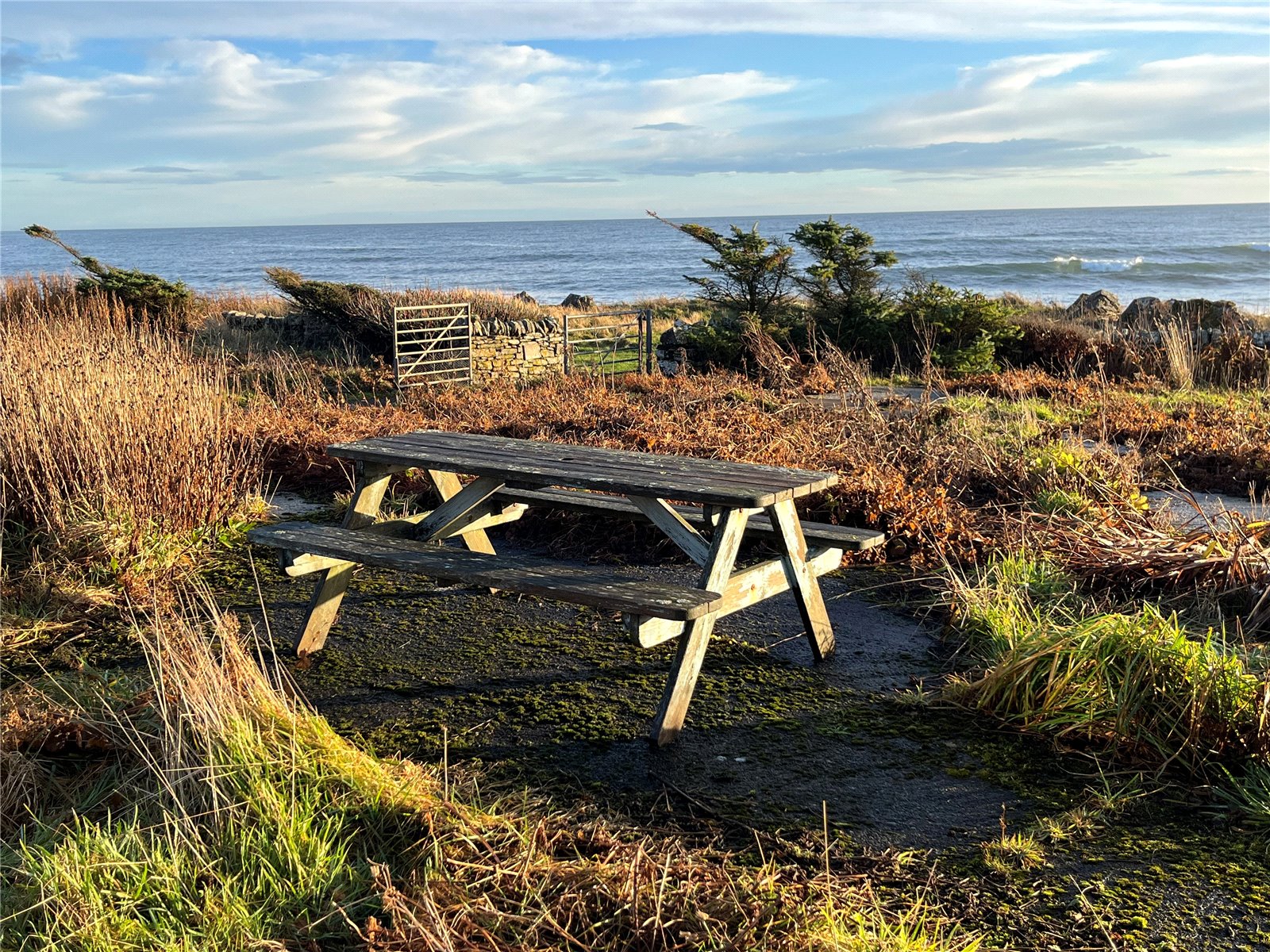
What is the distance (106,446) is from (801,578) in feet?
12.4

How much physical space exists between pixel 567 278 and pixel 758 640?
5624 cm

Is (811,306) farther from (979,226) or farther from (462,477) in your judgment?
(979,226)

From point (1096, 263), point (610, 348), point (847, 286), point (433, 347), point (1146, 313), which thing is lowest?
point (610, 348)

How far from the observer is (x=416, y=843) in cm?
279

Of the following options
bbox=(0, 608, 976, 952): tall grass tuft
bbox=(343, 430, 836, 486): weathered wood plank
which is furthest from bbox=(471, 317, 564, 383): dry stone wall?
bbox=(0, 608, 976, 952): tall grass tuft

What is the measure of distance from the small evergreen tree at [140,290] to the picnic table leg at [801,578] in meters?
15.6

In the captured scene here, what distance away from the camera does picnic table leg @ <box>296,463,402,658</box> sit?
4.56 metres

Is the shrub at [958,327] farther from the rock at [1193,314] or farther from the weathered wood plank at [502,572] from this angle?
the weathered wood plank at [502,572]

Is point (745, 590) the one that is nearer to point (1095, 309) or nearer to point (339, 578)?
point (339, 578)

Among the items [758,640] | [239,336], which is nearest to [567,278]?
[239,336]

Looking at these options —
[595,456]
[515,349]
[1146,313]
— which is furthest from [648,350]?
[595,456]

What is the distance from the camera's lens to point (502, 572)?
13.0ft

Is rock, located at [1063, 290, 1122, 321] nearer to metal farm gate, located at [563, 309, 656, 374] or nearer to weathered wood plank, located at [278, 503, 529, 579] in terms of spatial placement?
metal farm gate, located at [563, 309, 656, 374]

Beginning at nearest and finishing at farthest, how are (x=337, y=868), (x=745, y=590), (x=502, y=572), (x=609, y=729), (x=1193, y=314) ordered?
(x=337, y=868)
(x=609, y=729)
(x=502, y=572)
(x=745, y=590)
(x=1193, y=314)
